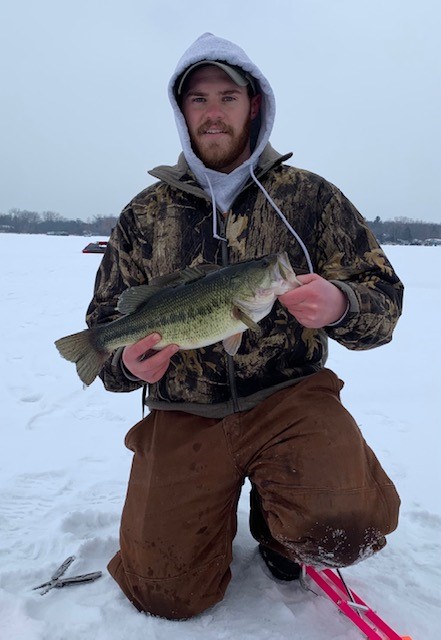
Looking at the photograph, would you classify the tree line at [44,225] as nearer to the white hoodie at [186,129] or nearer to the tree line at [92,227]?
the tree line at [92,227]

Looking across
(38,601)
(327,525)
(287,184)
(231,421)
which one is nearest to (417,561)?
(327,525)

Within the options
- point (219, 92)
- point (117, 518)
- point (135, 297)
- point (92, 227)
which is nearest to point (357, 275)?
point (135, 297)

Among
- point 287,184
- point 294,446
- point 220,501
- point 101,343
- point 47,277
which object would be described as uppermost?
point 287,184

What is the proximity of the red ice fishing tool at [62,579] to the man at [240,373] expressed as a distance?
0.10m

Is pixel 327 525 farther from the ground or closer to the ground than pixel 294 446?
closer to the ground

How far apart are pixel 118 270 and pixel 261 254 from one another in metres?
0.86

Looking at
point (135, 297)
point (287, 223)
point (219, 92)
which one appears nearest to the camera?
point (135, 297)

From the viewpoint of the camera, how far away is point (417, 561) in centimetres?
284

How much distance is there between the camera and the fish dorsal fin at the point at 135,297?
2.70m

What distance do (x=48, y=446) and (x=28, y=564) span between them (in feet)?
4.88

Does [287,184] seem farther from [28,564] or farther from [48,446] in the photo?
[48,446]

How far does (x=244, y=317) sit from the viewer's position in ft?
8.03

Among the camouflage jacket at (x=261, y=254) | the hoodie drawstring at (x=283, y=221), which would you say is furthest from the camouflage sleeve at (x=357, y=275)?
the hoodie drawstring at (x=283, y=221)

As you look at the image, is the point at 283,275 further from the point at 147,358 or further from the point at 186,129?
the point at 186,129
